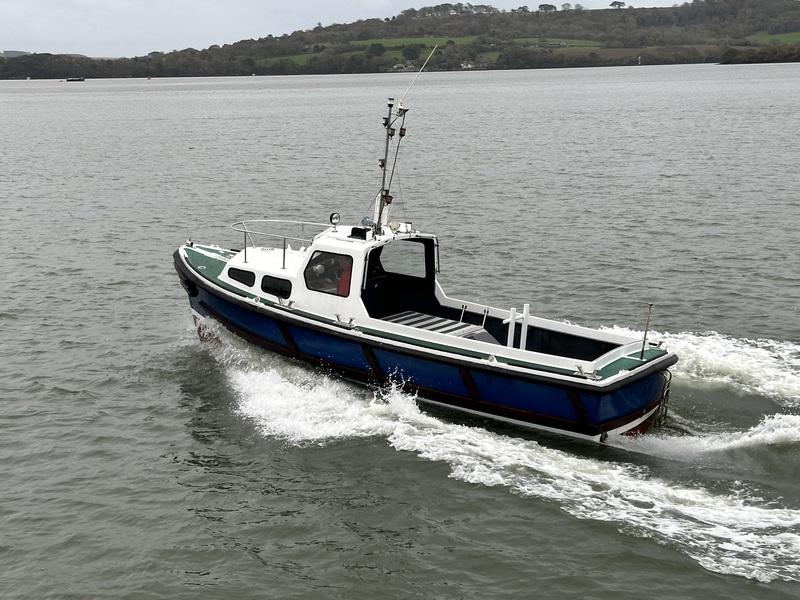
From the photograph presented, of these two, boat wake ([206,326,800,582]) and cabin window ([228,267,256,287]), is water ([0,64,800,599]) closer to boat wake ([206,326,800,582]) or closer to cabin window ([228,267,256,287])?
boat wake ([206,326,800,582])

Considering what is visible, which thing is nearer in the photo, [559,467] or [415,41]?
[559,467]

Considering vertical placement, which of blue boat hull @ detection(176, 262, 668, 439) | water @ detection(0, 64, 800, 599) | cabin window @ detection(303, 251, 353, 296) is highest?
cabin window @ detection(303, 251, 353, 296)

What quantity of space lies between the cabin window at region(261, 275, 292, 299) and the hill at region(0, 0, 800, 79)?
135 m

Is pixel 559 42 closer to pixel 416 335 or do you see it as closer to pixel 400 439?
pixel 416 335

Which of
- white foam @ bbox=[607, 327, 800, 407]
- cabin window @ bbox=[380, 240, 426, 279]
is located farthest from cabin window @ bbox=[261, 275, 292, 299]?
white foam @ bbox=[607, 327, 800, 407]

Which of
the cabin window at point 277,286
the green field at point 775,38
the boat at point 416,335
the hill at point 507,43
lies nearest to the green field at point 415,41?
the hill at point 507,43

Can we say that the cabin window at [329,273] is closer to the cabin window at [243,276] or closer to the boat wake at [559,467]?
the cabin window at [243,276]

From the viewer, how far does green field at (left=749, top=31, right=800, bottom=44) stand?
155 meters

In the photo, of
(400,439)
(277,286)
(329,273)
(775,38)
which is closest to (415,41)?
(775,38)

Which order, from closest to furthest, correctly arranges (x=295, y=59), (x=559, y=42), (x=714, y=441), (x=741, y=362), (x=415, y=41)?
(x=714, y=441), (x=741, y=362), (x=415, y=41), (x=295, y=59), (x=559, y=42)

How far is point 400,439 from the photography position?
12.5 m

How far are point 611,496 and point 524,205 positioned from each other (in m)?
20.1

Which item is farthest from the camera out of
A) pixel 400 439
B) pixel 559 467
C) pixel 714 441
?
pixel 400 439

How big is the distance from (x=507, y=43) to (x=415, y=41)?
25373mm
